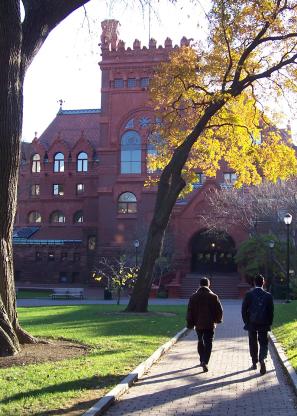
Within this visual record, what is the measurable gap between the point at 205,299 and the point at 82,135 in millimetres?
51317

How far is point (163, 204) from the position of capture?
2138 centimetres

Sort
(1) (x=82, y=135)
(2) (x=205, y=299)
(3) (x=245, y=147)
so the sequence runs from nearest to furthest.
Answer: (2) (x=205, y=299) < (3) (x=245, y=147) < (1) (x=82, y=135)

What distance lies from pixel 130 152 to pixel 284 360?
147ft

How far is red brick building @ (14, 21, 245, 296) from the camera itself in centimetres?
5166

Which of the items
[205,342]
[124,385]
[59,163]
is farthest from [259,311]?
[59,163]

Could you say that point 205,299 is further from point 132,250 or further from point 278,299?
point 132,250

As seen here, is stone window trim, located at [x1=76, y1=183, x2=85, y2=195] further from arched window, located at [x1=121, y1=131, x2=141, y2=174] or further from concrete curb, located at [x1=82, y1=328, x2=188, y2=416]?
concrete curb, located at [x1=82, y1=328, x2=188, y2=416]

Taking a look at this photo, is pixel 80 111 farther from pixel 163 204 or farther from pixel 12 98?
pixel 12 98

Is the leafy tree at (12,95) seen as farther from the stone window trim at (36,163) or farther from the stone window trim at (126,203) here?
the stone window trim at (36,163)

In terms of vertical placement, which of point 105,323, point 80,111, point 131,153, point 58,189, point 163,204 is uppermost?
point 80,111

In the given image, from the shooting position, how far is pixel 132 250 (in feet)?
161

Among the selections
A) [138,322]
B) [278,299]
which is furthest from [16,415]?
[278,299]

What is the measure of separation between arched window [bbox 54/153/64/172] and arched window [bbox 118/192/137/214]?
961 cm

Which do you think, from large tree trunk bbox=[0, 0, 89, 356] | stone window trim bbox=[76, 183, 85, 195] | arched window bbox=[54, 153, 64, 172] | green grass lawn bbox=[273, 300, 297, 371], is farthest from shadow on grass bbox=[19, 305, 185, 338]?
arched window bbox=[54, 153, 64, 172]
